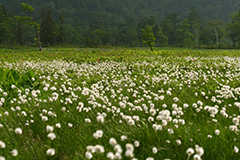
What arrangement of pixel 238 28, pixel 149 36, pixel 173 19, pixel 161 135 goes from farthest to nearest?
1. pixel 173 19
2. pixel 238 28
3. pixel 149 36
4. pixel 161 135

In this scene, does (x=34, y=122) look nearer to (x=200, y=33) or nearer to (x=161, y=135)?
(x=161, y=135)

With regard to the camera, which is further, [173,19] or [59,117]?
[173,19]

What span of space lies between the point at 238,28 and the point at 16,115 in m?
89.3

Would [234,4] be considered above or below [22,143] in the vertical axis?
above

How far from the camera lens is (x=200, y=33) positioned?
8731 cm

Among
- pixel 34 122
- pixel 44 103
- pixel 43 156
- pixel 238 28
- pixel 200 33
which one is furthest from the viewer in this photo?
pixel 200 33

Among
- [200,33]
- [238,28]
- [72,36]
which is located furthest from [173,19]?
[72,36]

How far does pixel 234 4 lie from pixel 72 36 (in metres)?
179

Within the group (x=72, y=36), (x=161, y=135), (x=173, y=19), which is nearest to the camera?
(x=161, y=135)

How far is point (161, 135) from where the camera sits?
7.78 ft

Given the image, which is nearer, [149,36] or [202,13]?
[149,36]

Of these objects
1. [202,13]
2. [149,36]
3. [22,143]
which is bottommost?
[22,143]

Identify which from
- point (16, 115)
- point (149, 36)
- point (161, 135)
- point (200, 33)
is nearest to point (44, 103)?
point (16, 115)

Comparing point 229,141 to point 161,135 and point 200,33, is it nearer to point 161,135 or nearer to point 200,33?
point 161,135
